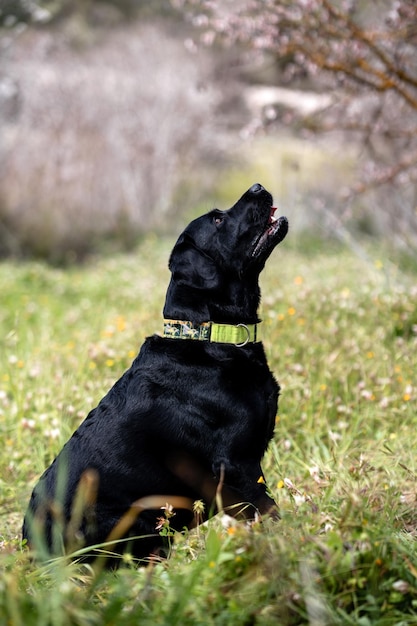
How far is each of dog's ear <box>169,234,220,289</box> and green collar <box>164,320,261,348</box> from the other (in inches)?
6.9

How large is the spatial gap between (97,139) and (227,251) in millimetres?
12202

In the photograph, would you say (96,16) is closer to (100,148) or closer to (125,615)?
(100,148)

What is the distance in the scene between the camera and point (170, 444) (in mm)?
2725

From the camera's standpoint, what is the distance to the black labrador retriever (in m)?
2.65

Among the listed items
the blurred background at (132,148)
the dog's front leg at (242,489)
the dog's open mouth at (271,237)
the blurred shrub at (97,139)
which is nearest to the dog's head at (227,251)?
the dog's open mouth at (271,237)

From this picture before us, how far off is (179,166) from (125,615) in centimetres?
1367

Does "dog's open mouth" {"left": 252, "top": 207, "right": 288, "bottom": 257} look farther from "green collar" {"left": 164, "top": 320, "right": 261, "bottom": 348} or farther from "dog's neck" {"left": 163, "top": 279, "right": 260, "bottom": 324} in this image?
"green collar" {"left": 164, "top": 320, "right": 261, "bottom": 348}

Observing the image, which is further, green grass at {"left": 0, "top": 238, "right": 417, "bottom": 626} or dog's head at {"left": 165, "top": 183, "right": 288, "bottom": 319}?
dog's head at {"left": 165, "top": 183, "right": 288, "bottom": 319}

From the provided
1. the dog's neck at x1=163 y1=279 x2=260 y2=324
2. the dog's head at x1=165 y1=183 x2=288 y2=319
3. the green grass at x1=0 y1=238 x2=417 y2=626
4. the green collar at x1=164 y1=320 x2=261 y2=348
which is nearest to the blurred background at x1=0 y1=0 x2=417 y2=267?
the green grass at x1=0 y1=238 x2=417 y2=626

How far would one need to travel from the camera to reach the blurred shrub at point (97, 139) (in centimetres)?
1322

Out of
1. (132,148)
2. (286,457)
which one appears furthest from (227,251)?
(132,148)

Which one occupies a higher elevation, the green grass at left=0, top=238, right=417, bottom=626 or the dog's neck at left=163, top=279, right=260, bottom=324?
the dog's neck at left=163, top=279, right=260, bottom=324

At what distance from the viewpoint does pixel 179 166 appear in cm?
1491

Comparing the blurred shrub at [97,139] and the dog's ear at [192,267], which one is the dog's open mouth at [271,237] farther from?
the blurred shrub at [97,139]
